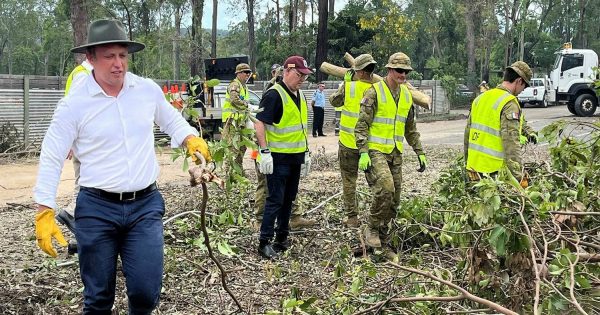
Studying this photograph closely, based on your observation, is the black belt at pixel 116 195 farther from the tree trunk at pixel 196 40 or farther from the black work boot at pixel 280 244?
the tree trunk at pixel 196 40

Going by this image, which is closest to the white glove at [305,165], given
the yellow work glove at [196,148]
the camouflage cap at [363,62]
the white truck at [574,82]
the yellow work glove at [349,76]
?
the camouflage cap at [363,62]

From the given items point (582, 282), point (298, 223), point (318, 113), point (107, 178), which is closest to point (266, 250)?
point (298, 223)

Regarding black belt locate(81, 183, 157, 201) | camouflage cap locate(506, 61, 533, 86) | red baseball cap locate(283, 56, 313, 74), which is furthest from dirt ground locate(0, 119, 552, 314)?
camouflage cap locate(506, 61, 533, 86)

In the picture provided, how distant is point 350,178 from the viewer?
262 inches

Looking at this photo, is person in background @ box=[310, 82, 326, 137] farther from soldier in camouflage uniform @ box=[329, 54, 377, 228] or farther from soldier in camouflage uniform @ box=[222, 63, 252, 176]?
soldier in camouflage uniform @ box=[329, 54, 377, 228]

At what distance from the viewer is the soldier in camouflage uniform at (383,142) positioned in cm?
554

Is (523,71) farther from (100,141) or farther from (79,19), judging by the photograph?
(79,19)

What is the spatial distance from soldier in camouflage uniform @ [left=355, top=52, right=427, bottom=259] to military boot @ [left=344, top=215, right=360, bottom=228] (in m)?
0.73

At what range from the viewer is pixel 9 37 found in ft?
209

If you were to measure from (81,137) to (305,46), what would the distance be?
111 feet

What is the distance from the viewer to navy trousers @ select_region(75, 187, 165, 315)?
10.3ft

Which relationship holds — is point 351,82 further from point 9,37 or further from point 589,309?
point 9,37

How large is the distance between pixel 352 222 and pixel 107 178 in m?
3.79

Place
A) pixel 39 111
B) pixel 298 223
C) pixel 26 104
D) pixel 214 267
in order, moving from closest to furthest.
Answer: pixel 214 267
pixel 298 223
pixel 26 104
pixel 39 111
